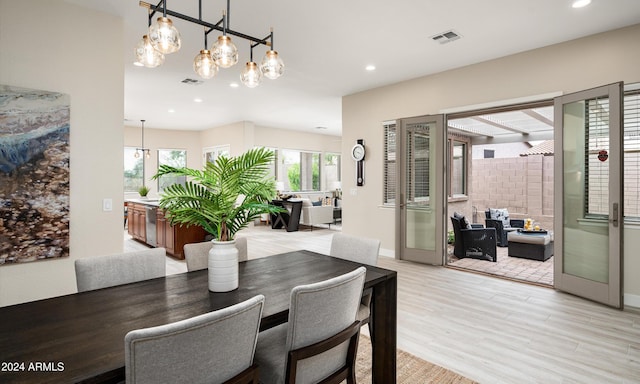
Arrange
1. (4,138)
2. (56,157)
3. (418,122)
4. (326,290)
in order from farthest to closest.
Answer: (418,122)
(56,157)
(4,138)
(326,290)

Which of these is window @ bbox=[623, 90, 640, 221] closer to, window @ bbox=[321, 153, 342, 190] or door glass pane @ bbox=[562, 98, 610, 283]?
door glass pane @ bbox=[562, 98, 610, 283]

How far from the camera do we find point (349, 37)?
12.3ft

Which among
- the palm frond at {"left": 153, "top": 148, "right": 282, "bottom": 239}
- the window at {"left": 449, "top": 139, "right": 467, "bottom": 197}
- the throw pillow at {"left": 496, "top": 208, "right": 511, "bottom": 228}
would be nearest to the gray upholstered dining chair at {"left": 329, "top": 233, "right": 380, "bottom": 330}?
the palm frond at {"left": 153, "top": 148, "right": 282, "bottom": 239}

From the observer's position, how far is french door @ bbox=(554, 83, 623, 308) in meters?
3.32

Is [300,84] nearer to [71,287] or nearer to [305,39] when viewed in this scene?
[305,39]

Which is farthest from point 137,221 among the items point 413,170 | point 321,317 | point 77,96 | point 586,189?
point 586,189

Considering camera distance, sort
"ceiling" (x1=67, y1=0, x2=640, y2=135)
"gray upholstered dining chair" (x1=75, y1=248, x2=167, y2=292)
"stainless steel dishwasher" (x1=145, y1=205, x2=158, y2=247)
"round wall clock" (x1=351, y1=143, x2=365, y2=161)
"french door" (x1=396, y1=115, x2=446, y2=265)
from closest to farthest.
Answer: "gray upholstered dining chair" (x1=75, y1=248, x2=167, y2=292) < "ceiling" (x1=67, y1=0, x2=640, y2=135) < "french door" (x1=396, y1=115, x2=446, y2=265) < "round wall clock" (x1=351, y1=143, x2=365, y2=161) < "stainless steel dishwasher" (x1=145, y1=205, x2=158, y2=247)

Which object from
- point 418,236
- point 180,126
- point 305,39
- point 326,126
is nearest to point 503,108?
point 418,236

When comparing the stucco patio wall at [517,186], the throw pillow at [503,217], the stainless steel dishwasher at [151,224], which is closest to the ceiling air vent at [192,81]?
A: the stainless steel dishwasher at [151,224]

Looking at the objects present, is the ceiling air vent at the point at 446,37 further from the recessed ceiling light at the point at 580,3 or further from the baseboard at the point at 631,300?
the baseboard at the point at 631,300

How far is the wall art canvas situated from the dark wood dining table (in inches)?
62.1

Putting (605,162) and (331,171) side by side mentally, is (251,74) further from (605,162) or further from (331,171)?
(331,171)

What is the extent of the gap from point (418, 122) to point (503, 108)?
1152 mm

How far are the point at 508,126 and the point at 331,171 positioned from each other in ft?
19.6
